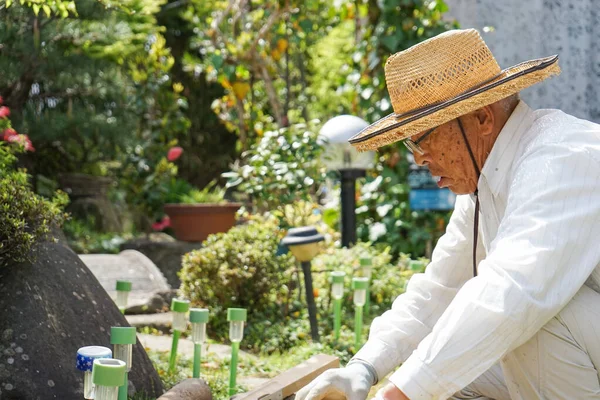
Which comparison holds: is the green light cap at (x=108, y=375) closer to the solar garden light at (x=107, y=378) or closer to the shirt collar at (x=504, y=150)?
the solar garden light at (x=107, y=378)

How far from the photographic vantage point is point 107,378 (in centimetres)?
188

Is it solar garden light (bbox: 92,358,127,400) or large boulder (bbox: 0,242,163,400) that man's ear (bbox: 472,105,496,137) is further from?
large boulder (bbox: 0,242,163,400)

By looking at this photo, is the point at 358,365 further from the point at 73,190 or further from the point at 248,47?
the point at 73,190

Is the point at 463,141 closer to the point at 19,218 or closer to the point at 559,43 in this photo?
the point at 19,218

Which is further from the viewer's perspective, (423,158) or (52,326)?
(52,326)

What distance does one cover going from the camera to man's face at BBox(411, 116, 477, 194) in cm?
209

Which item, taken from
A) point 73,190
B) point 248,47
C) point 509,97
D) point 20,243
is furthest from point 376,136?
point 73,190

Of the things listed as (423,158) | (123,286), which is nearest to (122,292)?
(123,286)

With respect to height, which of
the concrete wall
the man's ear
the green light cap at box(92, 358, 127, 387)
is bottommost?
the green light cap at box(92, 358, 127, 387)

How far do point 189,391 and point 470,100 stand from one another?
4.06ft

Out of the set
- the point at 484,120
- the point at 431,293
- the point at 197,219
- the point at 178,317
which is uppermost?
the point at 484,120

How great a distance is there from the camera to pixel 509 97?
2121mm

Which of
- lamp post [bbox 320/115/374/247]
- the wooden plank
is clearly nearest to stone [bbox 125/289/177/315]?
lamp post [bbox 320/115/374/247]

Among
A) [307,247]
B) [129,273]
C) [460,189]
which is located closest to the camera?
[460,189]
